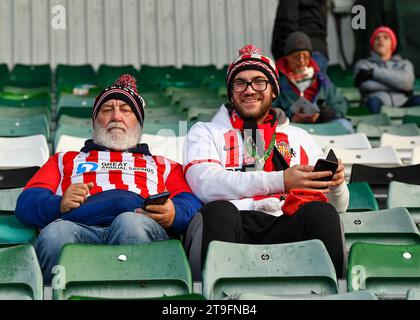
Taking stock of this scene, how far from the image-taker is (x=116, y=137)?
13.7ft

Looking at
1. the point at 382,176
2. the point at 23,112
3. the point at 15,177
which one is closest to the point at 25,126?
the point at 23,112

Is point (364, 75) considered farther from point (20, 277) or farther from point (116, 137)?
point (20, 277)

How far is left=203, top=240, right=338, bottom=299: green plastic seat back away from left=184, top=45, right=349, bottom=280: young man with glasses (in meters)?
0.19

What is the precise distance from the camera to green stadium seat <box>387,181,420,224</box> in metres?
4.30

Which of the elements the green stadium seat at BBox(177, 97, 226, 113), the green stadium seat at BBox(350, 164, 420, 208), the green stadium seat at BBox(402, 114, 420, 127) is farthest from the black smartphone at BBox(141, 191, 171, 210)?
the green stadium seat at BBox(402, 114, 420, 127)

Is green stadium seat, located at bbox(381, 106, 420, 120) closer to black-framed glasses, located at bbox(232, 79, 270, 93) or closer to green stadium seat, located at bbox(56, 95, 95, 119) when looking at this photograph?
green stadium seat, located at bbox(56, 95, 95, 119)

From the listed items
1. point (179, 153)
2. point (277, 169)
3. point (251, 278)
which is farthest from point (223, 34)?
point (251, 278)

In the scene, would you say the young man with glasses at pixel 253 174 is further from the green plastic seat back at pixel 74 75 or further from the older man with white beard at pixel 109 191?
the green plastic seat back at pixel 74 75

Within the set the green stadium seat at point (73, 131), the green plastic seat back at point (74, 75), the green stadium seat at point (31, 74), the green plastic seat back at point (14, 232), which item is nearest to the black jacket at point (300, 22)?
the green plastic seat back at point (74, 75)

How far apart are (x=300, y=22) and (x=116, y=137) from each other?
401cm

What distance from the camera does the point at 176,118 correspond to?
6.25 meters

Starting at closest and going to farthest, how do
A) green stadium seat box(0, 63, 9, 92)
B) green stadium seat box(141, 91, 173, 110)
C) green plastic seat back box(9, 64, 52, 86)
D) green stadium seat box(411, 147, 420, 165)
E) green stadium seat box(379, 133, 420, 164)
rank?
green stadium seat box(411, 147, 420, 165) → green stadium seat box(379, 133, 420, 164) → green stadium seat box(141, 91, 173, 110) → green stadium seat box(0, 63, 9, 92) → green plastic seat back box(9, 64, 52, 86)

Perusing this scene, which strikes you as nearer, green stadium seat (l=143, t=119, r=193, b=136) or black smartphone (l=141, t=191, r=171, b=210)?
black smartphone (l=141, t=191, r=171, b=210)
